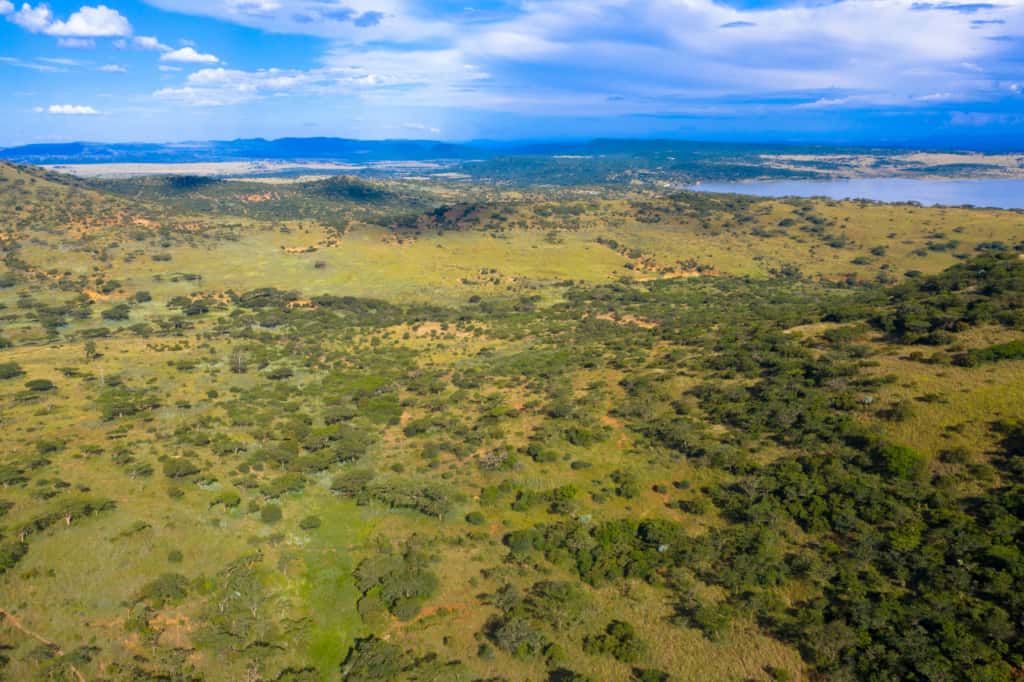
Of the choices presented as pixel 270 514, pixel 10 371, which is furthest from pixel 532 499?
pixel 10 371

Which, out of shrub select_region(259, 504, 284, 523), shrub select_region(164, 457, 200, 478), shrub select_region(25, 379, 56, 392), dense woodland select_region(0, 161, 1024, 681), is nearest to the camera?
dense woodland select_region(0, 161, 1024, 681)

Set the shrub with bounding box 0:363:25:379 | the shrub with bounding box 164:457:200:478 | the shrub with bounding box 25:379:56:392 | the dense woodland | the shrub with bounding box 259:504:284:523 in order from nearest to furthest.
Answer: the dense woodland < the shrub with bounding box 259:504:284:523 < the shrub with bounding box 164:457:200:478 < the shrub with bounding box 25:379:56:392 < the shrub with bounding box 0:363:25:379

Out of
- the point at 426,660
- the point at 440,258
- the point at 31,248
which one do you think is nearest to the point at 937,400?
the point at 426,660

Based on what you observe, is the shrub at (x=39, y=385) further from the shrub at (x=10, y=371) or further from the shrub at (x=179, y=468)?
the shrub at (x=179, y=468)

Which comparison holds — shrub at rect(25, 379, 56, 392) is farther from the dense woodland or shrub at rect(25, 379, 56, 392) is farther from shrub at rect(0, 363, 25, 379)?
shrub at rect(0, 363, 25, 379)

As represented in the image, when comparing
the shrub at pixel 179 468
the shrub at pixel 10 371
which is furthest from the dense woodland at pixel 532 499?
the shrub at pixel 10 371

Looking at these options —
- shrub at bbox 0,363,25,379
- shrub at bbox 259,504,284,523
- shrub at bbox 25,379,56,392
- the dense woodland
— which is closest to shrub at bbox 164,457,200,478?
the dense woodland

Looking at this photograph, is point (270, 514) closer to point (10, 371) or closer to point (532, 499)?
point (532, 499)

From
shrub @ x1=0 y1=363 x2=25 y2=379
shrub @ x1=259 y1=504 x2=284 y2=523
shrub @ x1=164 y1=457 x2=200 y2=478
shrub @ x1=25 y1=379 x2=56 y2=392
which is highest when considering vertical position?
shrub @ x1=0 y1=363 x2=25 y2=379

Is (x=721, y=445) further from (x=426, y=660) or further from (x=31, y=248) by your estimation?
(x=31, y=248)
